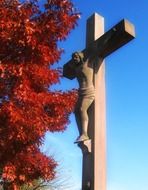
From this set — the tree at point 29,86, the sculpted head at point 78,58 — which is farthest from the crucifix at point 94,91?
the tree at point 29,86

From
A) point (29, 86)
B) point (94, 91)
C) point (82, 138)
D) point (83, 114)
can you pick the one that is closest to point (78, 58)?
point (94, 91)

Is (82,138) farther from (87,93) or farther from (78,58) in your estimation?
(78,58)

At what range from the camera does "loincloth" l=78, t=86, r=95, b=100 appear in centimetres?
632

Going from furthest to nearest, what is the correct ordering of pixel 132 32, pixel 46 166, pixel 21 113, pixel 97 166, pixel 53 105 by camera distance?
pixel 46 166, pixel 53 105, pixel 21 113, pixel 132 32, pixel 97 166

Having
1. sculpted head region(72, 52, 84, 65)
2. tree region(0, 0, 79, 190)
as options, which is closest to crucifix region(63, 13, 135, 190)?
sculpted head region(72, 52, 84, 65)

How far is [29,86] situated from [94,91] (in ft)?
14.8

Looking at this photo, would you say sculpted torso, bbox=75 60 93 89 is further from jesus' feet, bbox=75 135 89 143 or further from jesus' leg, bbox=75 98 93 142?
jesus' feet, bbox=75 135 89 143

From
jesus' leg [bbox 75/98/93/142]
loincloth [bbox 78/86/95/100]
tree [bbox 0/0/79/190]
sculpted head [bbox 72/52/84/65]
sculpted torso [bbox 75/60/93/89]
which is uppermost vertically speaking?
tree [bbox 0/0/79/190]

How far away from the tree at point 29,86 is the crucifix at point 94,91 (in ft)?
10.4

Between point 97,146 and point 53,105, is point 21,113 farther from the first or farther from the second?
point 97,146

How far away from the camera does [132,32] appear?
6328 mm

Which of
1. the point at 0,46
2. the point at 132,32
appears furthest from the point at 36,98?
the point at 132,32

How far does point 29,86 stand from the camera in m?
10.7

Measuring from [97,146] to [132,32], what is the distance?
1.79 meters
